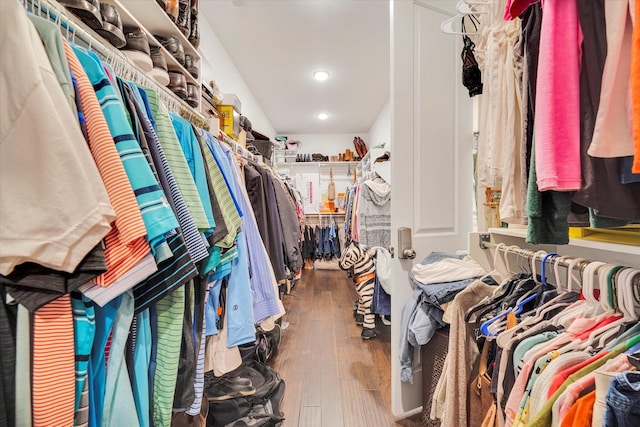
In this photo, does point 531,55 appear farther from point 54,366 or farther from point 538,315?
point 54,366

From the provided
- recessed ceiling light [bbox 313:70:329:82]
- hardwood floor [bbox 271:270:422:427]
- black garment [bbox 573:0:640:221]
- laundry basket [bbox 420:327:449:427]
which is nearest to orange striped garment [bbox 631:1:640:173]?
black garment [bbox 573:0:640:221]

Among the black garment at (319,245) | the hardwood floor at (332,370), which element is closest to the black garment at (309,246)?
the black garment at (319,245)

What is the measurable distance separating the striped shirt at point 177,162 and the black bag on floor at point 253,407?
1179 millimetres

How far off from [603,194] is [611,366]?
0.33 m

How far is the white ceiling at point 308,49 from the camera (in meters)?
2.30

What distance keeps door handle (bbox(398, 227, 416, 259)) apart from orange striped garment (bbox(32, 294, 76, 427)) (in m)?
1.31

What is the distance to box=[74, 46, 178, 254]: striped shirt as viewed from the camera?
0.56m

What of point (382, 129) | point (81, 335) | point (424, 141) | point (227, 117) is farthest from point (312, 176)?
point (81, 335)

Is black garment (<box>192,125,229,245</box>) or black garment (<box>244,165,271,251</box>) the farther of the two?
black garment (<box>244,165,271,251</box>)

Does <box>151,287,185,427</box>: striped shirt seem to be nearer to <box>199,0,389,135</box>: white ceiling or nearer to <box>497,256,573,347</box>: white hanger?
<box>497,256,573,347</box>: white hanger

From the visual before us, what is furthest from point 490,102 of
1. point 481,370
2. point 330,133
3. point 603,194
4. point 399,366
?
point 330,133

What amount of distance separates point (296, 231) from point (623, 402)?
162cm

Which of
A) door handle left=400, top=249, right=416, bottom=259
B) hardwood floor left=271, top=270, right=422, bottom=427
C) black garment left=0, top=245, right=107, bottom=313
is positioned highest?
black garment left=0, top=245, right=107, bottom=313

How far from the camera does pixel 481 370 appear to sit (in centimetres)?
94
